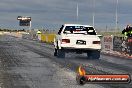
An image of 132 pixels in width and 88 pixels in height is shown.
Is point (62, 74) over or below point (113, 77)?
below

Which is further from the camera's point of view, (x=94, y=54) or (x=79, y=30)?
(x=94, y=54)

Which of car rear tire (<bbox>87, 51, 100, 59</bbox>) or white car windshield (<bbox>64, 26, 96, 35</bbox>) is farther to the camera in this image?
car rear tire (<bbox>87, 51, 100, 59</bbox>)

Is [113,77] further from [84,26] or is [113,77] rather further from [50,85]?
[84,26]

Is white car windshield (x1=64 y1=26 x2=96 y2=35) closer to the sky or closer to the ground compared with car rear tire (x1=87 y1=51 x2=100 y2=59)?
closer to the sky

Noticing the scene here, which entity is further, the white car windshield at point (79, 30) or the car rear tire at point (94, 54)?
the car rear tire at point (94, 54)

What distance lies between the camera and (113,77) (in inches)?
274

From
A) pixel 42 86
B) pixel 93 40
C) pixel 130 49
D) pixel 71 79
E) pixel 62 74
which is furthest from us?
pixel 130 49

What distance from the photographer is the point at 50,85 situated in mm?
11203

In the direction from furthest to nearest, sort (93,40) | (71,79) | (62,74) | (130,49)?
(130,49)
(93,40)
(62,74)
(71,79)

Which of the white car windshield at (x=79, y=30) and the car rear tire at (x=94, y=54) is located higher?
the white car windshield at (x=79, y=30)

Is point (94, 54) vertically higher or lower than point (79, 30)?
lower

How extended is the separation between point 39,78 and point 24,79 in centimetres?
53

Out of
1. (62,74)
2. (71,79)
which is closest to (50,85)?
(71,79)

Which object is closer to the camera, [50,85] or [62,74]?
[50,85]
